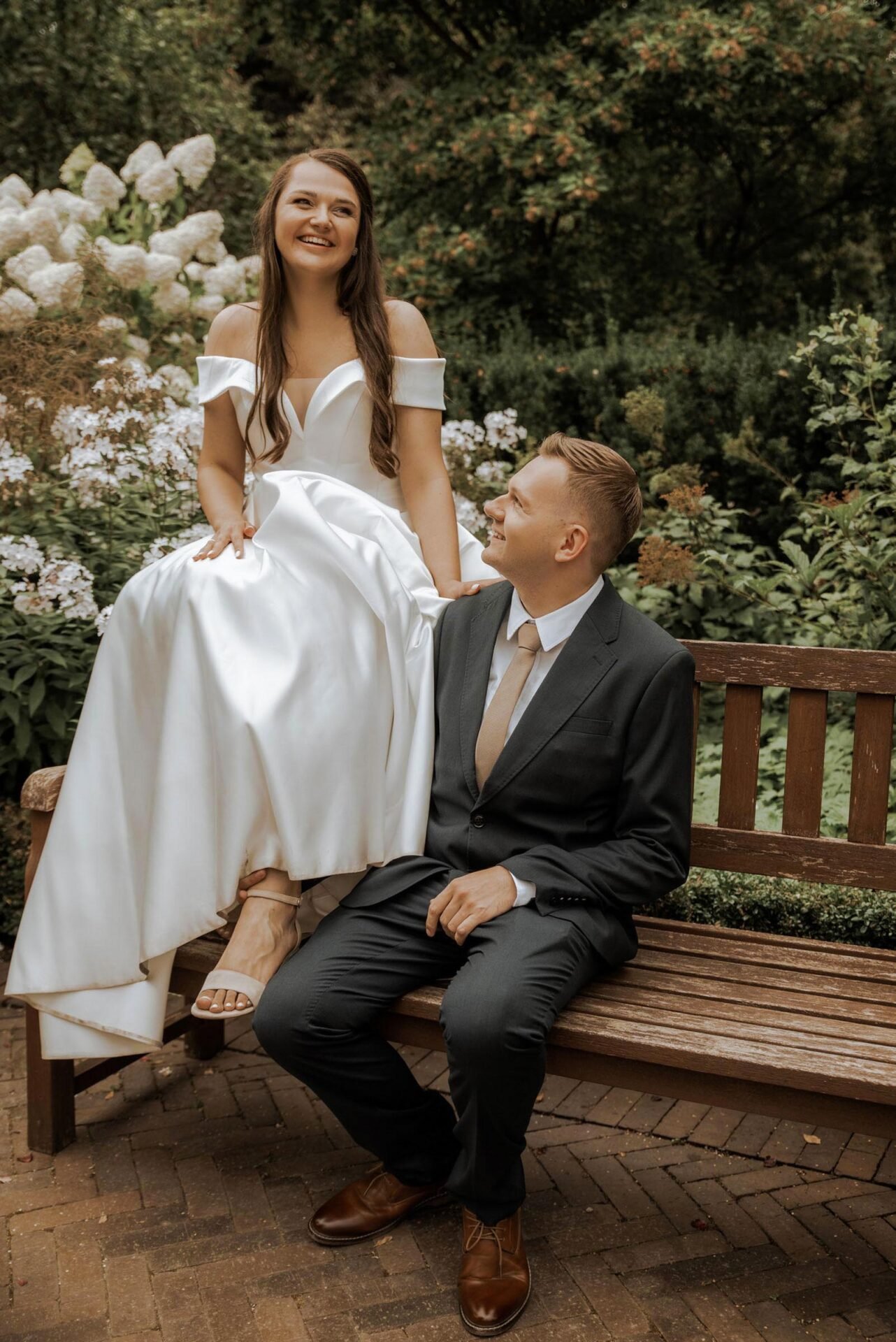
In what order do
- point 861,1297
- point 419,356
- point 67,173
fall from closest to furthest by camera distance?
point 861,1297 → point 419,356 → point 67,173

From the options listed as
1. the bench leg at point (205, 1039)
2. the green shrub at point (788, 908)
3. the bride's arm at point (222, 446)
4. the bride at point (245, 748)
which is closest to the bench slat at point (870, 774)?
the green shrub at point (788, 908)

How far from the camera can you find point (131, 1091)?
3.72 meters

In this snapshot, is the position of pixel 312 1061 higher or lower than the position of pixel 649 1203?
higher

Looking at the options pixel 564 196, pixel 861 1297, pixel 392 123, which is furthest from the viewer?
pixel 392 123

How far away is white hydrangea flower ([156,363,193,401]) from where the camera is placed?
554 cm

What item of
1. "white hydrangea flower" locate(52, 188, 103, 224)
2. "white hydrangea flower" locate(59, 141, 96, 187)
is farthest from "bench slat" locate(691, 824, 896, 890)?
"white hydrangea flower" locate(59, 141, 96, 187)

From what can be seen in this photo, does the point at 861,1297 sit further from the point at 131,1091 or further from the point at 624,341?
the point at 624,341

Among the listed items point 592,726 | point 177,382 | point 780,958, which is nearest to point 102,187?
point 177,382

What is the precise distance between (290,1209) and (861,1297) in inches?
52.9

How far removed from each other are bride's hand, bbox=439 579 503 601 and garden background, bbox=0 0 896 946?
1.33 m

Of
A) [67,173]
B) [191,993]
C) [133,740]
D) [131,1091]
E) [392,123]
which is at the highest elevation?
[392,123]

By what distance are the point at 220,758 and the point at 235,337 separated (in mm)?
1377

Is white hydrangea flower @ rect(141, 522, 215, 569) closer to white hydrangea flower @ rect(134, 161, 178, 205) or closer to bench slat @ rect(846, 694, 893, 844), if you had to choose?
bench slat @ rect(846, 694, 893, 844)

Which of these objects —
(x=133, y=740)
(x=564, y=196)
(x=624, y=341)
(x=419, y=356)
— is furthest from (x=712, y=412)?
(x=133, y=740)
